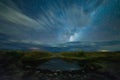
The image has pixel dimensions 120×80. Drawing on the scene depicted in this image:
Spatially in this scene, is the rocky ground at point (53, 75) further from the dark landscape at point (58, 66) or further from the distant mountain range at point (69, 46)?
the distant mountain range at point (69, 46)

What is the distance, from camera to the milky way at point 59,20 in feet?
12.2

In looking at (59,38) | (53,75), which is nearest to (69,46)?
(59,38)

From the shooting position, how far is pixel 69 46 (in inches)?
146

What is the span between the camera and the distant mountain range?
3.71 metres

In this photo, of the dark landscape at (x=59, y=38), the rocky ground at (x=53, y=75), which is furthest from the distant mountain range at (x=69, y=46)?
the rocky ground at (x=53, y=75)

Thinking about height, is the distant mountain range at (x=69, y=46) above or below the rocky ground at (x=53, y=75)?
above

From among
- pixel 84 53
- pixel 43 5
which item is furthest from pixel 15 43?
pixel 84 53

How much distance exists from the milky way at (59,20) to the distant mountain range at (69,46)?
2.4 inches

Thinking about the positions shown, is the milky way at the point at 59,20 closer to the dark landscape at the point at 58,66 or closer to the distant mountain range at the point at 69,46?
the distant mountain range at the point at 69,46

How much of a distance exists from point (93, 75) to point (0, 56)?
1.42 m

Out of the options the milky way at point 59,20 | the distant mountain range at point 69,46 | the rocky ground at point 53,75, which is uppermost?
the milky way at point 59,20

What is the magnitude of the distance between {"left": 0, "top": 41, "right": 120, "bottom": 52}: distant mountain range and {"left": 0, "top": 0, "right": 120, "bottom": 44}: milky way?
0.20 ft

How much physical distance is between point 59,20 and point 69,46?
42cm

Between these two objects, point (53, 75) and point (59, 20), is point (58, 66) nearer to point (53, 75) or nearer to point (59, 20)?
point (53, 75)
